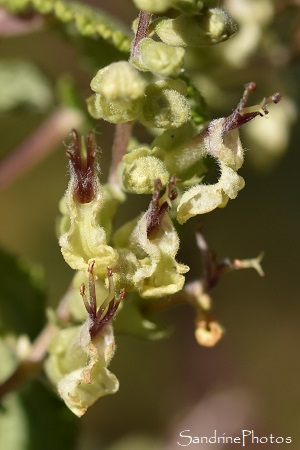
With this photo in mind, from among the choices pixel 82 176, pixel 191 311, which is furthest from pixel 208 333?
pixel 191 311

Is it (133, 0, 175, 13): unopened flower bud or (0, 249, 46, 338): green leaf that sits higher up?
(133, 0, 175, 13): unopened flower bud

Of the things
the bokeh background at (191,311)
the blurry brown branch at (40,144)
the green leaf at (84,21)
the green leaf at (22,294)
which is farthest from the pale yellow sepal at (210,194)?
the bokeh background at (191,311)

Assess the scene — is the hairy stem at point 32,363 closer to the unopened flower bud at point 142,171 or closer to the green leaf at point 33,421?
the green leaf at point 33,421

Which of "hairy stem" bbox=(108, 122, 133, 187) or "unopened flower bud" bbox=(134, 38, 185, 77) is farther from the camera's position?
"hairy stem" bbox=(108, 122, 133, 187)

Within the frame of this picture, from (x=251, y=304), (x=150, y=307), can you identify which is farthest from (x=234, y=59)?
(x=251, y=304)

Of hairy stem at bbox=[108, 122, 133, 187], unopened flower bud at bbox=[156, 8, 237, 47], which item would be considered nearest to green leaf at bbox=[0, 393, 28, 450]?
hairy stem at bbox=[108, 122, 133, 187]

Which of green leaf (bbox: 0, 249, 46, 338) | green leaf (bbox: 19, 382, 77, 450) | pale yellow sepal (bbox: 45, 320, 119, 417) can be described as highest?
pale yellow sepal (bbox: 45, 320, 119, 417)

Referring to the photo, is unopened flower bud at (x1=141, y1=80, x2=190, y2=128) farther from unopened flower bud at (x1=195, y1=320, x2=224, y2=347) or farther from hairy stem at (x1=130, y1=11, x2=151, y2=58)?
unopened flower bud at (x1=195, y1=320, x2=224, y2=347)
